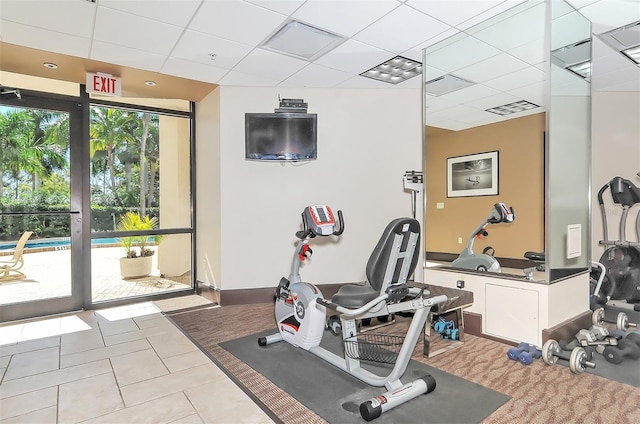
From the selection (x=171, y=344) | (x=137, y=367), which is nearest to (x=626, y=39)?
(x=171, y=344)

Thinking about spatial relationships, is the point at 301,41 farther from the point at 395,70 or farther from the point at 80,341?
the point at 80,341

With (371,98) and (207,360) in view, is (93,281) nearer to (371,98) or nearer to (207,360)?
(207,360)

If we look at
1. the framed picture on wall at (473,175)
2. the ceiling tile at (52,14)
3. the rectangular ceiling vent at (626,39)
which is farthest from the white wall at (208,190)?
the rectangular ceiling vent at (626,39)

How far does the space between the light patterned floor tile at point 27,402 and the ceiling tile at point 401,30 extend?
3.77m

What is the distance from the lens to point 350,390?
2.38 meters

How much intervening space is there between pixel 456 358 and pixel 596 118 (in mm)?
4507

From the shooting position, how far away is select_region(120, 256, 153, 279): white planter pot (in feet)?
15.9

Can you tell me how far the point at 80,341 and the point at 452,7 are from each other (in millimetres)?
4502

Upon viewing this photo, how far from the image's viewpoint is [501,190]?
3.92 metres

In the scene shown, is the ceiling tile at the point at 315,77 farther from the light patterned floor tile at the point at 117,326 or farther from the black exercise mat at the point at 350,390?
the light patterned floor tile at the point at 117,326

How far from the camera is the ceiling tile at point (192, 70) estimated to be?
388cm

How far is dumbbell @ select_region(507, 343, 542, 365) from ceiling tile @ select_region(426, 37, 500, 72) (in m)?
→ 2.82

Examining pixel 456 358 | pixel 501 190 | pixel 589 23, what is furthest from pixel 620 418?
pixel 589 23

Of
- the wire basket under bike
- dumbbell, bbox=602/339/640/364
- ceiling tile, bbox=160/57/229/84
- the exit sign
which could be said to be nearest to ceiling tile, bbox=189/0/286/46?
ceiling tile, bbox=160/57/229/84
